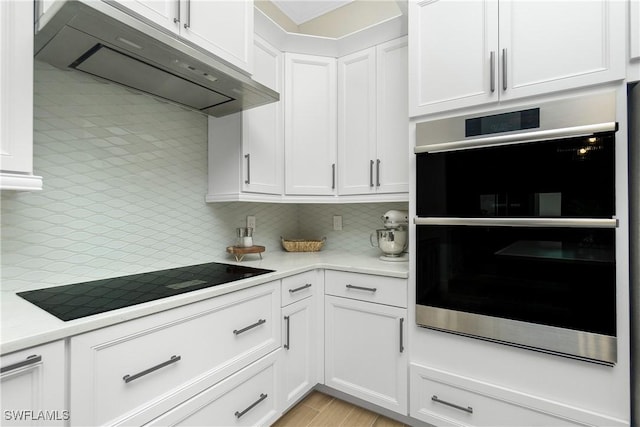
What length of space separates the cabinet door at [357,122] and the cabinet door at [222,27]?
2.57 feet

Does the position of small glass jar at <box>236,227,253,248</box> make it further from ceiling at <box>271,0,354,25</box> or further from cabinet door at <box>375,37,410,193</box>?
ceiling at <box>271,0,354,25</box>

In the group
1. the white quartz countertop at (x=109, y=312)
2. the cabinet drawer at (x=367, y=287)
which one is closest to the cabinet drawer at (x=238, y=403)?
the white quartz countertop at (x=109, y=312)

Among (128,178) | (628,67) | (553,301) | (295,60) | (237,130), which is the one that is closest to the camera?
(628,67)

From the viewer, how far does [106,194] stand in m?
1.47

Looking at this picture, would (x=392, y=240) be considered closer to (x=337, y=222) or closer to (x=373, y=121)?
(x=337, y=222)

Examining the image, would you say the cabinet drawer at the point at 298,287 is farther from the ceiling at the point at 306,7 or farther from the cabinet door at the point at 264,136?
the ceiling at the point at 306,7

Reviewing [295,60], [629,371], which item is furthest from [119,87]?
[629,371]

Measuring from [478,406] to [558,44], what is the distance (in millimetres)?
1708

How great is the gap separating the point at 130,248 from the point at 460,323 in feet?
5.72

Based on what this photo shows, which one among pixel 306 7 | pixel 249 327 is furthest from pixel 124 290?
pixel 306 7

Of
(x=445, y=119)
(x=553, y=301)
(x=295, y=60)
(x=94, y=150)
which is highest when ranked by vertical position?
(x=295, y=60)

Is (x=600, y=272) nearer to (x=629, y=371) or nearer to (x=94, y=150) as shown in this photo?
(x=629, y=371)

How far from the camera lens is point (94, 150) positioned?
1.44m

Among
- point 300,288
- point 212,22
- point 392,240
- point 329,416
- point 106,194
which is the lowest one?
point 329,416
